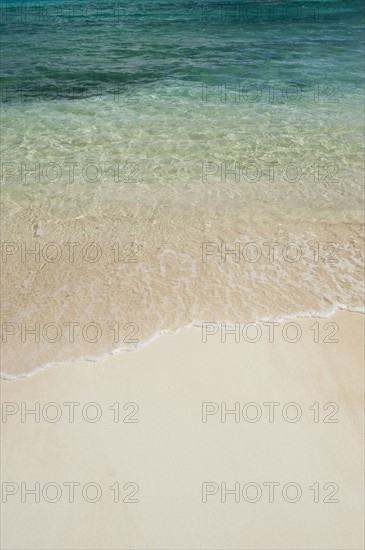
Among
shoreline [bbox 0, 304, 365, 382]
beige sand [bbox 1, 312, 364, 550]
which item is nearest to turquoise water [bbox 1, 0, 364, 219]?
shoreline [bbox 0, 304, 365, 382]

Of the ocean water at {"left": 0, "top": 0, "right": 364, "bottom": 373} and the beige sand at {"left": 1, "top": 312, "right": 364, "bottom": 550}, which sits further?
the ocean water at {"left": 0, "top": 0, "right": 364, "bottom": 373}

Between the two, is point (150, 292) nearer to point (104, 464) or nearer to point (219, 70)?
point (104, 464)

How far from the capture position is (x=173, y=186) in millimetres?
7715

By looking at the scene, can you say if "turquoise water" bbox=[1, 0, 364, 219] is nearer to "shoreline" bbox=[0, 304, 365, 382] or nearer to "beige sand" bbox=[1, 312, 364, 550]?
"shoreline" bbox=[0, 304, 365, 382]

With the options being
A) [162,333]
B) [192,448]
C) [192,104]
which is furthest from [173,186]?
[192,448]

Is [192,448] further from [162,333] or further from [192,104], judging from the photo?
[192,104]

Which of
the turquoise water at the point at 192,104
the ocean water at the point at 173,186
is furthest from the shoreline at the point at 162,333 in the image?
the turquoise water at the point at 192,104

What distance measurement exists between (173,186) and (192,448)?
4838 mm

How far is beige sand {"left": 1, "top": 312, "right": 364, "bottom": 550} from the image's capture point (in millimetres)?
3330

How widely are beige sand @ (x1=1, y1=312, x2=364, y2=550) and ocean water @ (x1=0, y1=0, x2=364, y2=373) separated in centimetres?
47

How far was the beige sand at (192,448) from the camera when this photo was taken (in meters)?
3.33

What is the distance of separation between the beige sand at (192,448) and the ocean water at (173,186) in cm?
47

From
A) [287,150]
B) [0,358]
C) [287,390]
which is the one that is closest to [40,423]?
[0,358]

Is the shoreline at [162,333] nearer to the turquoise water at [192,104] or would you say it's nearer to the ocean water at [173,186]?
the ocean water at [173,186]
